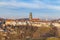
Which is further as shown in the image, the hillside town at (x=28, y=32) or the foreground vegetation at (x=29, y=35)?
the hillside town at (x=28, y=32)

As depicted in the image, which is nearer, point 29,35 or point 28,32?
point 29,35

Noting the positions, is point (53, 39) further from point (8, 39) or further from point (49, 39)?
point (8, 39)

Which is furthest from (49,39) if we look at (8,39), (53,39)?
(8,39)

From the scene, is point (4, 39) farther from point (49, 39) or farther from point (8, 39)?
point (49, 39)

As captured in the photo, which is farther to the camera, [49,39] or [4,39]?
[4,39]

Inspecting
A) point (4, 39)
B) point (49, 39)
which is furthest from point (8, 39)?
point (49, 39)

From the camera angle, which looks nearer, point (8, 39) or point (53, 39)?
point (53, 39)

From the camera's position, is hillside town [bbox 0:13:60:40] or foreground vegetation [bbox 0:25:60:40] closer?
foreground vegetation [bbox 0:25:60:40]
